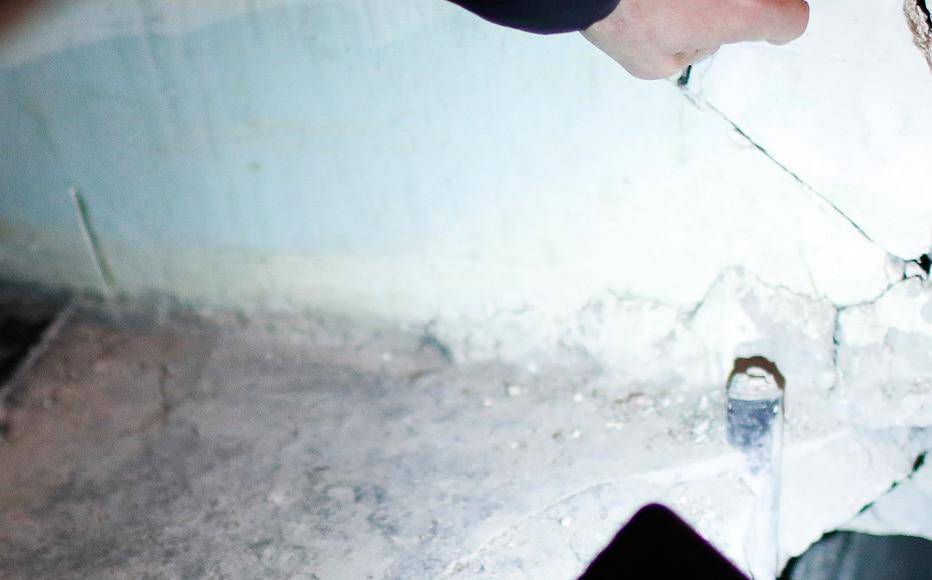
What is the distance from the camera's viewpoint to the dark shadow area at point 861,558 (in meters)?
1.91

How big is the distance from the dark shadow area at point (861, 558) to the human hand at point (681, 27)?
1.16 meters

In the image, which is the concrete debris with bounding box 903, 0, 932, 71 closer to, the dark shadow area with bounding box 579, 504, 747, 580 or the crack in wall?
the crack in wall

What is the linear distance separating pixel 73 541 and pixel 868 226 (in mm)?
1768

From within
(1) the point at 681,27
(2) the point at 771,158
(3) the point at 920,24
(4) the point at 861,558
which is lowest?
(4) the point at 861,558

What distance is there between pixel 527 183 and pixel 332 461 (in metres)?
0.77

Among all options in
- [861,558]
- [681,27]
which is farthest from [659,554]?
[681,27]

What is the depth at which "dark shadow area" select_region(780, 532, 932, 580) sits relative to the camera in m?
1.91

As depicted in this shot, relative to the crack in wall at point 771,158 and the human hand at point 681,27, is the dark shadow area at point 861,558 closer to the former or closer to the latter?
the crack in wall at point 771,158

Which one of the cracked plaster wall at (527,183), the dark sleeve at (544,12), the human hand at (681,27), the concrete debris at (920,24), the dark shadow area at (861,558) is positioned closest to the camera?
the dark sleeve at (544,12)

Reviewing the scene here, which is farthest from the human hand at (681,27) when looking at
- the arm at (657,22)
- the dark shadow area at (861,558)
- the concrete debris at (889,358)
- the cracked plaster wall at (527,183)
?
the dark shadow area at (861,558)

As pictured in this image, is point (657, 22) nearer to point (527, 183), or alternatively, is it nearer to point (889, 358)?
point (527, 183)

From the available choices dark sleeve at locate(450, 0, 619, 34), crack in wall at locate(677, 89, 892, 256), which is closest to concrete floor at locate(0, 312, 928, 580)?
crack in wall at locate(677, 89, 892, 256)

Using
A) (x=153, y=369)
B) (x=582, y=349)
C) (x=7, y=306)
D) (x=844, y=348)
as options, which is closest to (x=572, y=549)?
(x=582, y=349)

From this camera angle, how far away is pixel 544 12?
1241mm
